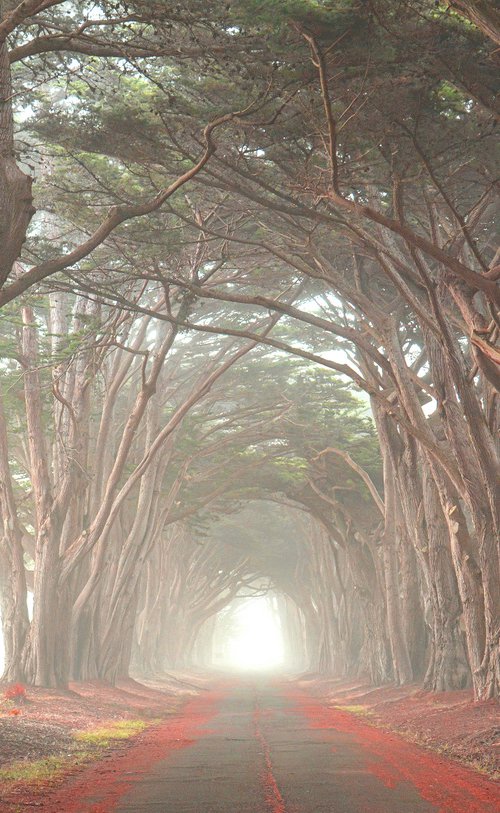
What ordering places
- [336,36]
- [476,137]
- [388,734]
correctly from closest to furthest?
[336,36] → [476,137] → [388,734]

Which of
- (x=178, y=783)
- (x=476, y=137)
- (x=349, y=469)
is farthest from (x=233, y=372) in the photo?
(x=178, y=783)

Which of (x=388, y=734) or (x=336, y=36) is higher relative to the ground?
(x=336, y=36)

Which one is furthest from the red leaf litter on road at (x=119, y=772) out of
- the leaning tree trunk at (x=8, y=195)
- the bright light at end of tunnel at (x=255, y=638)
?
the bright light at end of tunnel at (x=255, y=638)

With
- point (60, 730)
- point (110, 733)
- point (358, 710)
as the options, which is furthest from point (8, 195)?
point (358, 710)

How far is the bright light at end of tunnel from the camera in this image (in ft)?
283

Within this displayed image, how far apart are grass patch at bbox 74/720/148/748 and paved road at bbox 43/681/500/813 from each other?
12.6 inches

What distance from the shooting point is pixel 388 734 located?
12.2 metres

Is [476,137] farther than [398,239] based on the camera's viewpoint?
No

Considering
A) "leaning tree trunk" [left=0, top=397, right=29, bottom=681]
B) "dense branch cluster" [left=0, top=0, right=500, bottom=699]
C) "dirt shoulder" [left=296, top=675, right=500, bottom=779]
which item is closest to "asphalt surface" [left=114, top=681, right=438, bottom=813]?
"dirt shoulder" [left=296, top=675, right=500, bottom=779]

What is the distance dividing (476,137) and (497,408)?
11.6 ft

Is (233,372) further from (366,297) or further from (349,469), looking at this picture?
(366,297)

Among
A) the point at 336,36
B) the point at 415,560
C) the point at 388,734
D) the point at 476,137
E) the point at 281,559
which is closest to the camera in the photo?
the point at 336,36

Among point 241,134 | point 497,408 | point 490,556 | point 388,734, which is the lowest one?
point 388,734

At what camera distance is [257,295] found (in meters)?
17.0
